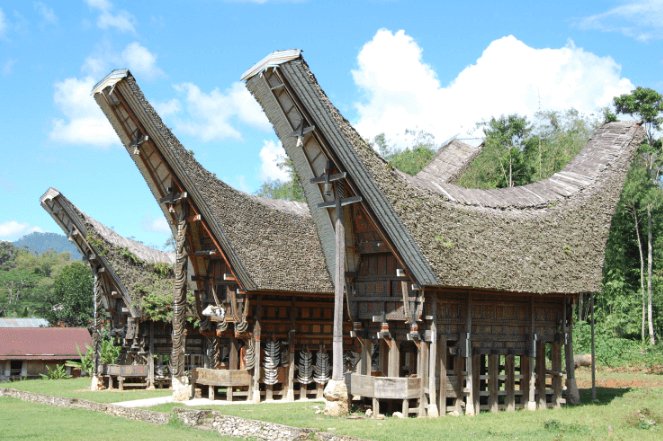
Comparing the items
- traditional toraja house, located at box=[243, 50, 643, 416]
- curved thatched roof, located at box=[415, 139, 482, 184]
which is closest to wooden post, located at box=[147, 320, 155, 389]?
traditional toraja house, located at box=[243, 50, 643, 416]

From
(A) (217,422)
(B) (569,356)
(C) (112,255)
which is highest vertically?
(C) (112,255)

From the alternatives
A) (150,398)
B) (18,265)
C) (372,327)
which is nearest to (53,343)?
(150,398)

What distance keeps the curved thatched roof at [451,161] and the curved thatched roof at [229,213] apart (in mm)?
6302

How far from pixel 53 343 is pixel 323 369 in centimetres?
1881

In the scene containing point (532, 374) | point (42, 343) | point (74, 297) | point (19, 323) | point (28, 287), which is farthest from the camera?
point (28, 287)

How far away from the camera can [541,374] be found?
62.8ft

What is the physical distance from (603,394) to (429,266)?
7961 mm

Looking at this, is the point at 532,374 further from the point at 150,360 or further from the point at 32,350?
the point at 32,350

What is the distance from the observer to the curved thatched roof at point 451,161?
27.8 meters

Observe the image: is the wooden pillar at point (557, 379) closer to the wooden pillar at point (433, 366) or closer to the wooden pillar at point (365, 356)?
the wooden pillar at point (433, 366)

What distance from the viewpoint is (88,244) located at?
26250mm

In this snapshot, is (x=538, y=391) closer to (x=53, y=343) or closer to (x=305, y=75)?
(x=305, y=75)

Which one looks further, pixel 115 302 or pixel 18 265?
pixel 18 265

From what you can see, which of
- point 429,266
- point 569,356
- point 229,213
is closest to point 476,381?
point 569,356
